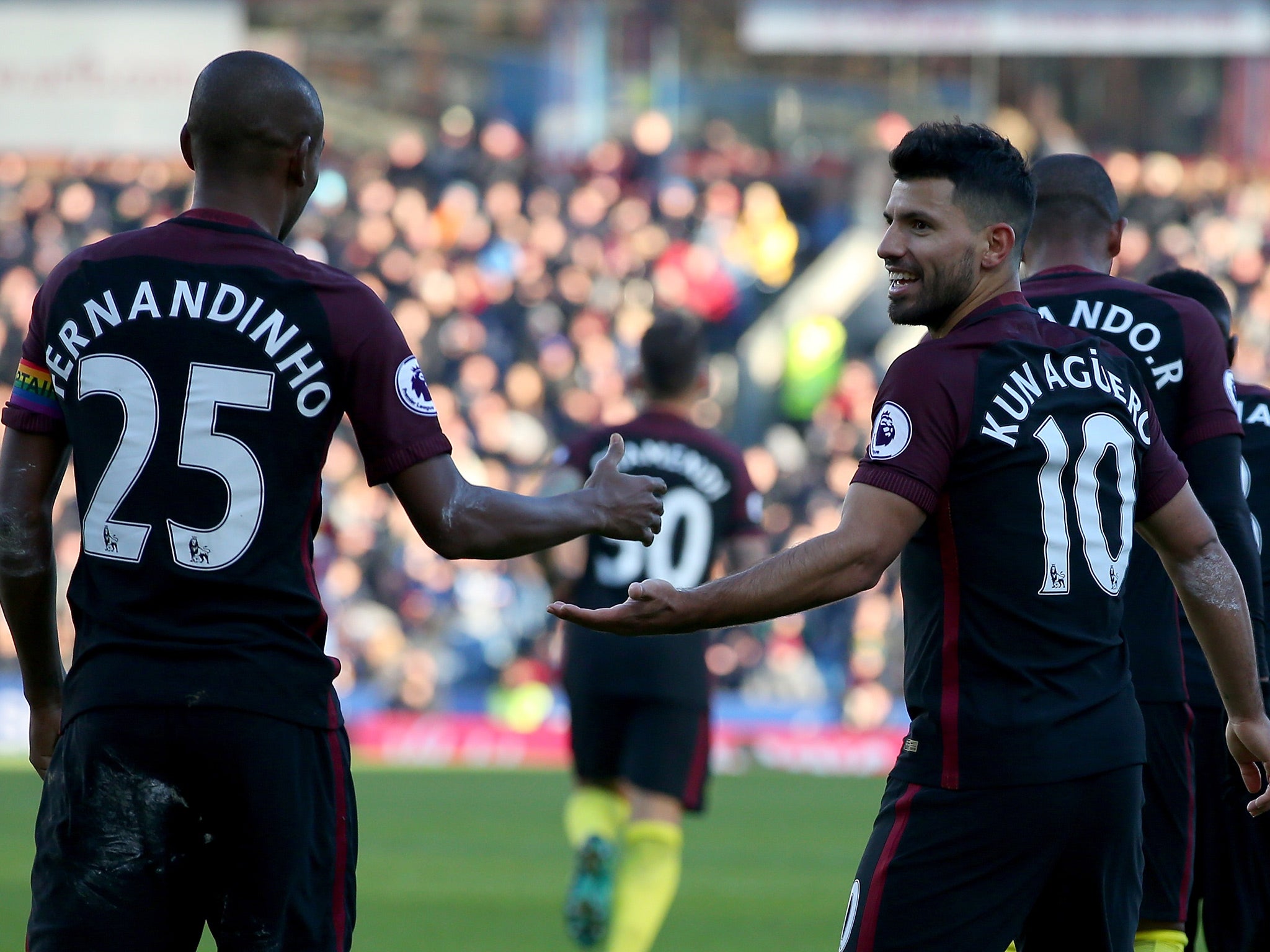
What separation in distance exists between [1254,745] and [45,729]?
258cm

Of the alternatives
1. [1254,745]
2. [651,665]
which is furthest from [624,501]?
[651,665]

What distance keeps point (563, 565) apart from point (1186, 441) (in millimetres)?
2999

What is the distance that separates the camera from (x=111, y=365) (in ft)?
9.94

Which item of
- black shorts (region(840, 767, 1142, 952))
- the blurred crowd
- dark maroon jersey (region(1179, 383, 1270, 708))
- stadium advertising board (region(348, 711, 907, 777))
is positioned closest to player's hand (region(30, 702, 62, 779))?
black shorts (region(840, 767, 1142, 952))

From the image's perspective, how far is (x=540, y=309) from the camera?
18.6 meters

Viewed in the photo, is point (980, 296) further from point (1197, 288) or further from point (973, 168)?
point (1197, 288)

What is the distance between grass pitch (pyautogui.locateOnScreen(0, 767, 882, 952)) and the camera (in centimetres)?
723

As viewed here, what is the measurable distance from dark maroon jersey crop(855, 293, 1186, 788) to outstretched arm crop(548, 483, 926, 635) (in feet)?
0.20

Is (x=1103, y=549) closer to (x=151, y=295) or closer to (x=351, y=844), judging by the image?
(x=351, y=844)

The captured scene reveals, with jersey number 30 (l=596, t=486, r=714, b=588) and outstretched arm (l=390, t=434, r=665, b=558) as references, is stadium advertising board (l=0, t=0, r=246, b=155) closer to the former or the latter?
jersey number 30 (l=596, t=486, r=714, b=588)

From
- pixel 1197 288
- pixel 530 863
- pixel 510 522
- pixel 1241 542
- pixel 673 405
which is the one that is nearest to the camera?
pixel 510 522

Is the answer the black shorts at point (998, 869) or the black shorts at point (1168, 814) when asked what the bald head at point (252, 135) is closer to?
the black shorts at point (998, 869)

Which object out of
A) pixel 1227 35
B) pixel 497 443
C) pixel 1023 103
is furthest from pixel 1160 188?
pixel 497 443

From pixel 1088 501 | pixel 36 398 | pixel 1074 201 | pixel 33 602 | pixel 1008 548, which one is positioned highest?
pixel 1074 201
